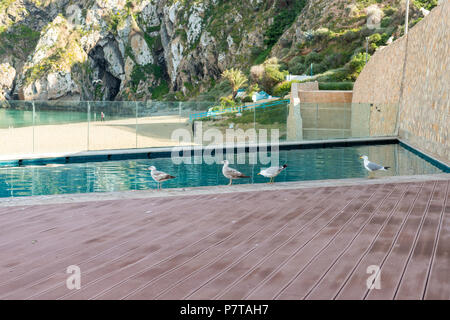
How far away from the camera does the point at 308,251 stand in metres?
3.48

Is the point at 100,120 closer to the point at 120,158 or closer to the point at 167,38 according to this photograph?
the point at 120,158

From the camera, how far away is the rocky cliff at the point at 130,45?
75125 mm

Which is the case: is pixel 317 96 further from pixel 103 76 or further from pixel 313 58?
pixel 103 76

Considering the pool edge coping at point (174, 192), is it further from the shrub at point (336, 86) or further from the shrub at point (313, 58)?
the shrub at point (313, 58)

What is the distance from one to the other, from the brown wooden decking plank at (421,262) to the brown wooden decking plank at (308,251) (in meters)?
0.67

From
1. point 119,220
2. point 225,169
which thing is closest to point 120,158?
point 225,169

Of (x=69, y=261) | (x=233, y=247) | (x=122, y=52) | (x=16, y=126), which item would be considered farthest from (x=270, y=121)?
(x=122, y=52)

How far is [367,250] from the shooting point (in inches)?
136

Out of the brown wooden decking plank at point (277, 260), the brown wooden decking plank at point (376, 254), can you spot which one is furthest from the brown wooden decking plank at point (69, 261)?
the brown wooden decking plank at point (376, 254)

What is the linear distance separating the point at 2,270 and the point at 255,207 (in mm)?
2905

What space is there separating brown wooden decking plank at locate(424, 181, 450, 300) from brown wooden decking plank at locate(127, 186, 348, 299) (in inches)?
50.6

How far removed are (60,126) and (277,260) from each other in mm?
15989

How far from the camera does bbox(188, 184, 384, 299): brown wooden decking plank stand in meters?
2.75

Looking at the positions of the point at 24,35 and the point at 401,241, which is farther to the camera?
the point at 24,35
